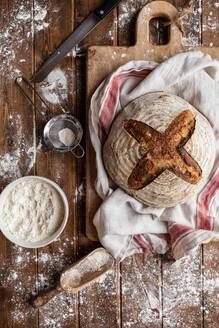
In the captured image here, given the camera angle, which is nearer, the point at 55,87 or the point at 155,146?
the point at 155,146

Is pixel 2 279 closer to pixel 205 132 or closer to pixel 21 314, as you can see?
pixel 21 314

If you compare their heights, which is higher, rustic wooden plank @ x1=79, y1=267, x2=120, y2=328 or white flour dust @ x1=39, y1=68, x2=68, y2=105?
white flour dust @ x1=39, y1=68, x2=68, y2=105

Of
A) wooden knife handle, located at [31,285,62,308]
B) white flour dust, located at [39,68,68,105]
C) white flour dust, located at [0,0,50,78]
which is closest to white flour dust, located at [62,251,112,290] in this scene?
wooden knife handle, located at [31,285,62,308]

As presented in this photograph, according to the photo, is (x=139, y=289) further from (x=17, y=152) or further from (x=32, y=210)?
(x=17, y=152)

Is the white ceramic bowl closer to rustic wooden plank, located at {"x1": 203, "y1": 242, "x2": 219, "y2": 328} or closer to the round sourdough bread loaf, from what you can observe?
the round sourdough bread loaf

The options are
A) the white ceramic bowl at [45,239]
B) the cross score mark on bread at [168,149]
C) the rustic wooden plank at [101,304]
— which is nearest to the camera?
the cross score mark on bread at [168,149]

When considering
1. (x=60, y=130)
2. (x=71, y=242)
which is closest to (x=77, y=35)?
(x=60, y=130)

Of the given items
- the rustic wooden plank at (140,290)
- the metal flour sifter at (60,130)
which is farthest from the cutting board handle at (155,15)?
the rustic wooden plank at (140,290)

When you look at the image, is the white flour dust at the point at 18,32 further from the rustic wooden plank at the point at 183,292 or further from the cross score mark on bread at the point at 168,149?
the rustic wooden plank at the point at 183,292
